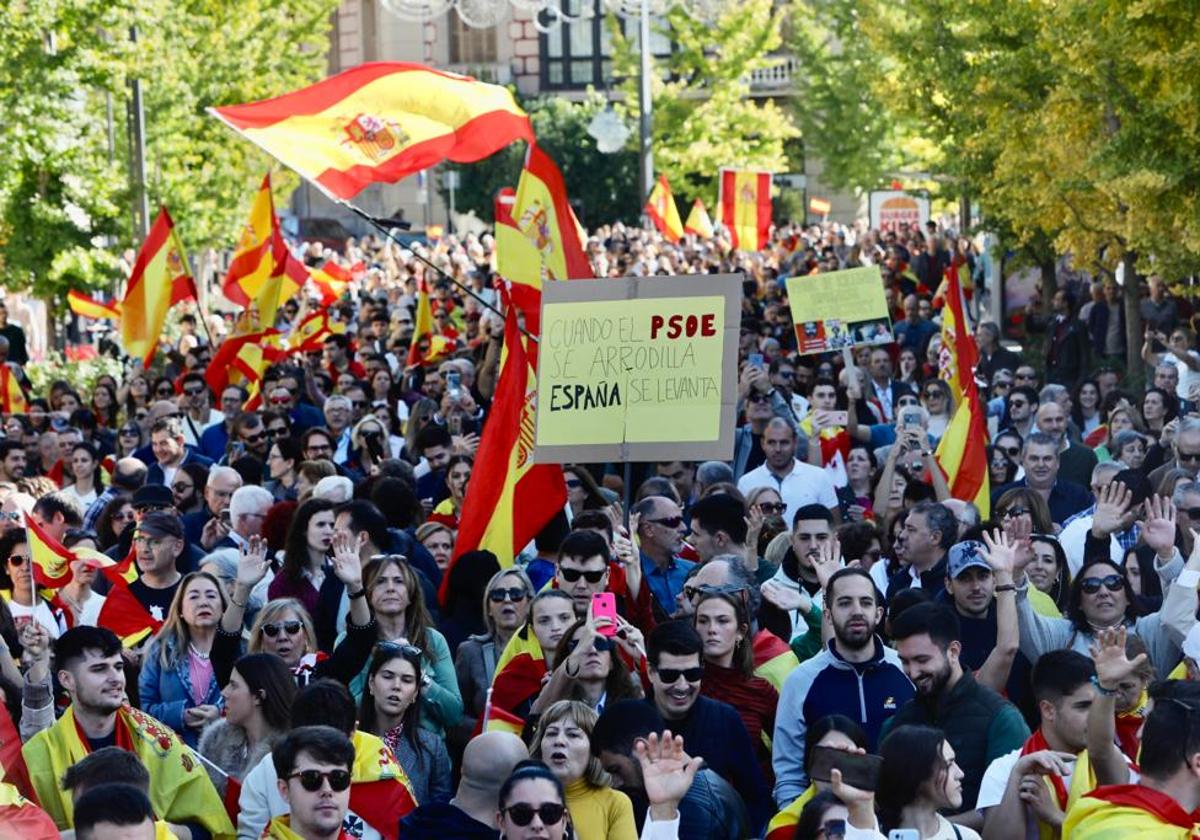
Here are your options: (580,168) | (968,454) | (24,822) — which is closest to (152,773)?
(24,822)

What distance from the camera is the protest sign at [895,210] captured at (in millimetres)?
44094

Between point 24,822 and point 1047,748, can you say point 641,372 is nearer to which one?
point 1047,748

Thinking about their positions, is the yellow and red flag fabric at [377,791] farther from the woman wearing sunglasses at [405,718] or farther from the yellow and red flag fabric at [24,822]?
the yellow and red flag fabric at [24,822]

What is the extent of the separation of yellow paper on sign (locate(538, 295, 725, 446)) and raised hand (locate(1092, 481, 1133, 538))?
1.80 metres

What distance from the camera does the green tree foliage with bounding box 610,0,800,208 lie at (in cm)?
5934

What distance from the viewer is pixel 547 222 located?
1528cm

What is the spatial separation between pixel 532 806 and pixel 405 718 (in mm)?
1947

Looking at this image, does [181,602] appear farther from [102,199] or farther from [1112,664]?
[102,199]

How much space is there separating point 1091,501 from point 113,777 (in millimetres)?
7094

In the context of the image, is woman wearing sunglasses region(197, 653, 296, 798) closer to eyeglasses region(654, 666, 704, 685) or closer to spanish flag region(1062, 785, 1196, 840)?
eyeglasses region(654, 666, 704, 685)

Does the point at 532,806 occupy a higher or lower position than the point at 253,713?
higher

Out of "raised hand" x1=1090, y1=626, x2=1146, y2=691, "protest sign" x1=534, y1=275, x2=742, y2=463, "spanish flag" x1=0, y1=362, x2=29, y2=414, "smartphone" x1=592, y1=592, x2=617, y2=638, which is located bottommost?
"spanish flag" x1=0, y1=362, x2=29, y2=414

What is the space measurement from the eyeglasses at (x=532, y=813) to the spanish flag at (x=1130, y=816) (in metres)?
1.38

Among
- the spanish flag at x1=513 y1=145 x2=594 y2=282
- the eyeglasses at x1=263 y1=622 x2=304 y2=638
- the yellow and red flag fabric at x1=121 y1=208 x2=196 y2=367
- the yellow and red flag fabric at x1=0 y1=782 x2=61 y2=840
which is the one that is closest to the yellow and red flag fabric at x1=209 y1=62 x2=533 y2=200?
the spanish flag at x1=513 y1=145 x2=594 y2=282
